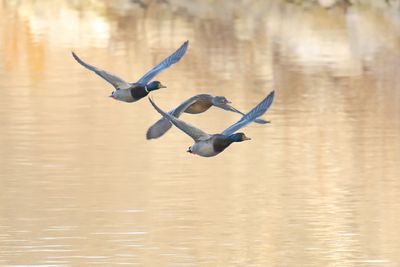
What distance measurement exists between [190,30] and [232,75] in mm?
5106

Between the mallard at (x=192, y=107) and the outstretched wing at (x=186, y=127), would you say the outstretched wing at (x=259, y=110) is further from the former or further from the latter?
the mallard at (x=192, y=107)

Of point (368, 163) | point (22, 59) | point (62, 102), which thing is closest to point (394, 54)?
point (22, 59)

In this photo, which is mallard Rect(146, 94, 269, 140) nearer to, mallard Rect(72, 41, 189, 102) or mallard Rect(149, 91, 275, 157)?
mallard Rect(72, 41, 189, 102)

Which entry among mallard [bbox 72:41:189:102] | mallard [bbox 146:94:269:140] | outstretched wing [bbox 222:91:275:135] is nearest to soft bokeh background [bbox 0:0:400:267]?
mallard [bbox 146:94:269:140]

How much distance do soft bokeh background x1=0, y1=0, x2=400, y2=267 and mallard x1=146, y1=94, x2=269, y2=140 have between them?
88.0 inches

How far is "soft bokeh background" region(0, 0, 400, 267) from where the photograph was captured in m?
13.0

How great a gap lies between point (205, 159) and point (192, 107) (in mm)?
5965

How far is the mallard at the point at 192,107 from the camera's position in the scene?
10.1 meters

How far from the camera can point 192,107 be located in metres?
10.3

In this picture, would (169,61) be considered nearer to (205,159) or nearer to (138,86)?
(138,86)

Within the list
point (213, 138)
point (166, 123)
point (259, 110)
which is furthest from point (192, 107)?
point (259, 110)

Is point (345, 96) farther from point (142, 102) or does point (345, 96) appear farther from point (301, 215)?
point (301, 215)

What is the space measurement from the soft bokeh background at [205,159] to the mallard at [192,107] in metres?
2.24

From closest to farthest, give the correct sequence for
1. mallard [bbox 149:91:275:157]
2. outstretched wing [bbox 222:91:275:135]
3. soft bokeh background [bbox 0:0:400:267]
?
outstretched wing [bbox 222:91:275:135] < mallard [bbox 149:91:275:157] < soft bokeh background [bbox 0:0:400:267]
